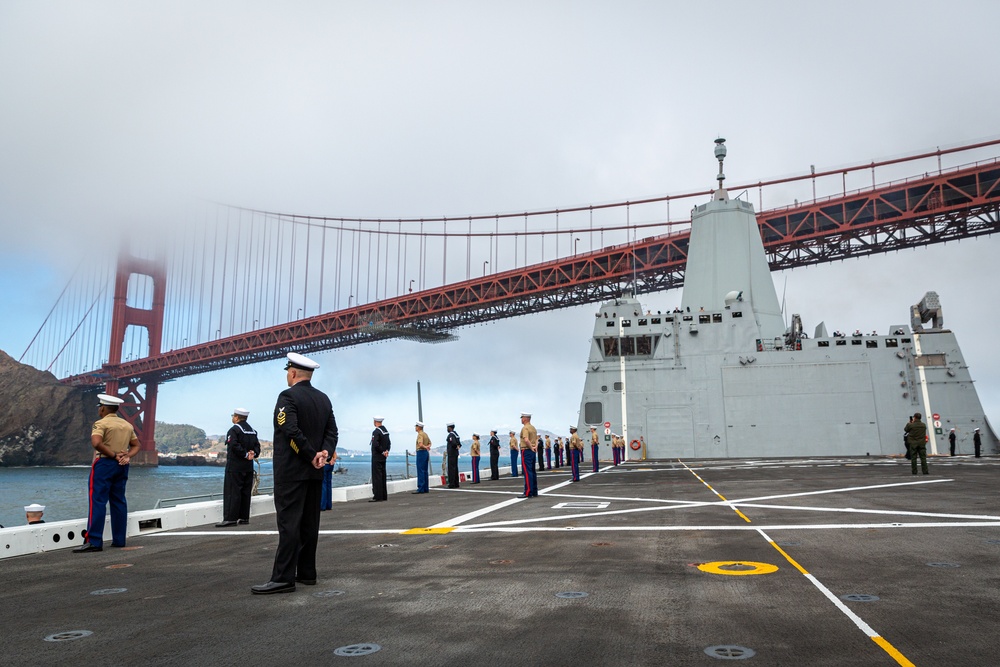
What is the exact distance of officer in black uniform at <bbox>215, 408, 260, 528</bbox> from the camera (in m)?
9.30

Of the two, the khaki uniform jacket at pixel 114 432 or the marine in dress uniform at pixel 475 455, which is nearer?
the khaki uniform jacket at pixel 114 432

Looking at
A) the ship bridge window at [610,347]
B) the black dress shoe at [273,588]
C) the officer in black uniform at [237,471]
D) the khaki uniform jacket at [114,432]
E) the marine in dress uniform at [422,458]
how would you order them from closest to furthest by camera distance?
the black dress shoe at [273,588] → the khaki uniform jacket at [114,432] → the officer in black uniform at [237,471] → the marine in dress uniform at [422,458] → the ship bridge window at [610,347]

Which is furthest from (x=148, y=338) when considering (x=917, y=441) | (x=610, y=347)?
(x=917, y=441)

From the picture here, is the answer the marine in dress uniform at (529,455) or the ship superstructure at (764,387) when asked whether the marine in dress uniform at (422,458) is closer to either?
the marine in dress uniform at (529,455)

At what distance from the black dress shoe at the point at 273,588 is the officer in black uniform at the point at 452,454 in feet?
37.2

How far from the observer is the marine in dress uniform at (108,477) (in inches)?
281

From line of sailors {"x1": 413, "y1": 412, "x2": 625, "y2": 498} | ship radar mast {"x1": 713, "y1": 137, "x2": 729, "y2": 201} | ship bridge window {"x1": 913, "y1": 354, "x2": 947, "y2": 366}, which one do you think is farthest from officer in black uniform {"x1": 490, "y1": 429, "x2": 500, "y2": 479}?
ship radar mast {"x1": 713, "y1": 137, "x2": 729, "y2": 201}

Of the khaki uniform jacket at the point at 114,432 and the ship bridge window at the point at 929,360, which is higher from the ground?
the ship bridge window at the point at 929,360

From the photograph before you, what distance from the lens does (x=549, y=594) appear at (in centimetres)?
439

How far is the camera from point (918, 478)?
576 inches

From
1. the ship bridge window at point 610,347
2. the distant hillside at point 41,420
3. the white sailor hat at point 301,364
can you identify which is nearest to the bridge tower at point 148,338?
the distant hillside at point 41,420

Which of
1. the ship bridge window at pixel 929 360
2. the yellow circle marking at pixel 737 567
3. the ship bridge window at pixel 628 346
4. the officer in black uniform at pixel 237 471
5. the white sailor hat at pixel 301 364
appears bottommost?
the yellow circle marking at pixel 737 567

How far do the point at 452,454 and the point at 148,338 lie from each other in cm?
7391

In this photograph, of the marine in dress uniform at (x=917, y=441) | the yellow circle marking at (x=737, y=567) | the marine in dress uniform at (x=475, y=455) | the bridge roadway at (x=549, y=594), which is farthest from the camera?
the marine in dress uniform at (x=475, y=455)
